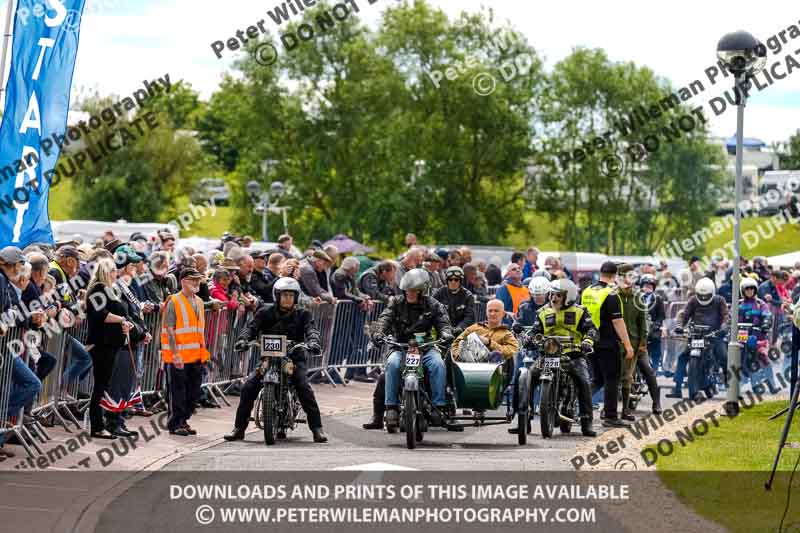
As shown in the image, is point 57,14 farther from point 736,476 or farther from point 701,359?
point 701,359

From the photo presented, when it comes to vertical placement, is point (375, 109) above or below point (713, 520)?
above

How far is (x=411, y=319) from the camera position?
15.3 metres

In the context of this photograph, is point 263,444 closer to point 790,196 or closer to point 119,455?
point 119,455

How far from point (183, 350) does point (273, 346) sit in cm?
131

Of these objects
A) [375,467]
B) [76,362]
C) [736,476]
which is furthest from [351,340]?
[736,476]

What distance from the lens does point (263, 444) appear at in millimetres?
14578

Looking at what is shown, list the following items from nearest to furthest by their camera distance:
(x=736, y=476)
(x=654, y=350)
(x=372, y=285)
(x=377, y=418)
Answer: (x=736, y=476), (x=377, y=418), (x=372, y=285), (x=654, y=350)

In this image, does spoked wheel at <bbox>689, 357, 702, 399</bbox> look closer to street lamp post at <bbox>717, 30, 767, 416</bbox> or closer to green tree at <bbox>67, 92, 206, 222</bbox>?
street lamp post at <bbox>717, 30, 767, 416</bbox>

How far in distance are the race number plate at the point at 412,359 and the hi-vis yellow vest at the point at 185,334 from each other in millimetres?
2449

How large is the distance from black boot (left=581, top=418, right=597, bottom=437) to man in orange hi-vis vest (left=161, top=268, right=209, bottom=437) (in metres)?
4.38

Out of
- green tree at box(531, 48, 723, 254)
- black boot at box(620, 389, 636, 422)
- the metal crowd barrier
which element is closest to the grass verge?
black boot at box(620, 389, 636, 422)

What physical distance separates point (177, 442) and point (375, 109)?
6010 centimetres

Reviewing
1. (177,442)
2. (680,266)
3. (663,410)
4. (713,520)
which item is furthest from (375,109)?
(713,520)

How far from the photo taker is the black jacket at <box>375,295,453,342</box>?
15.2 m
